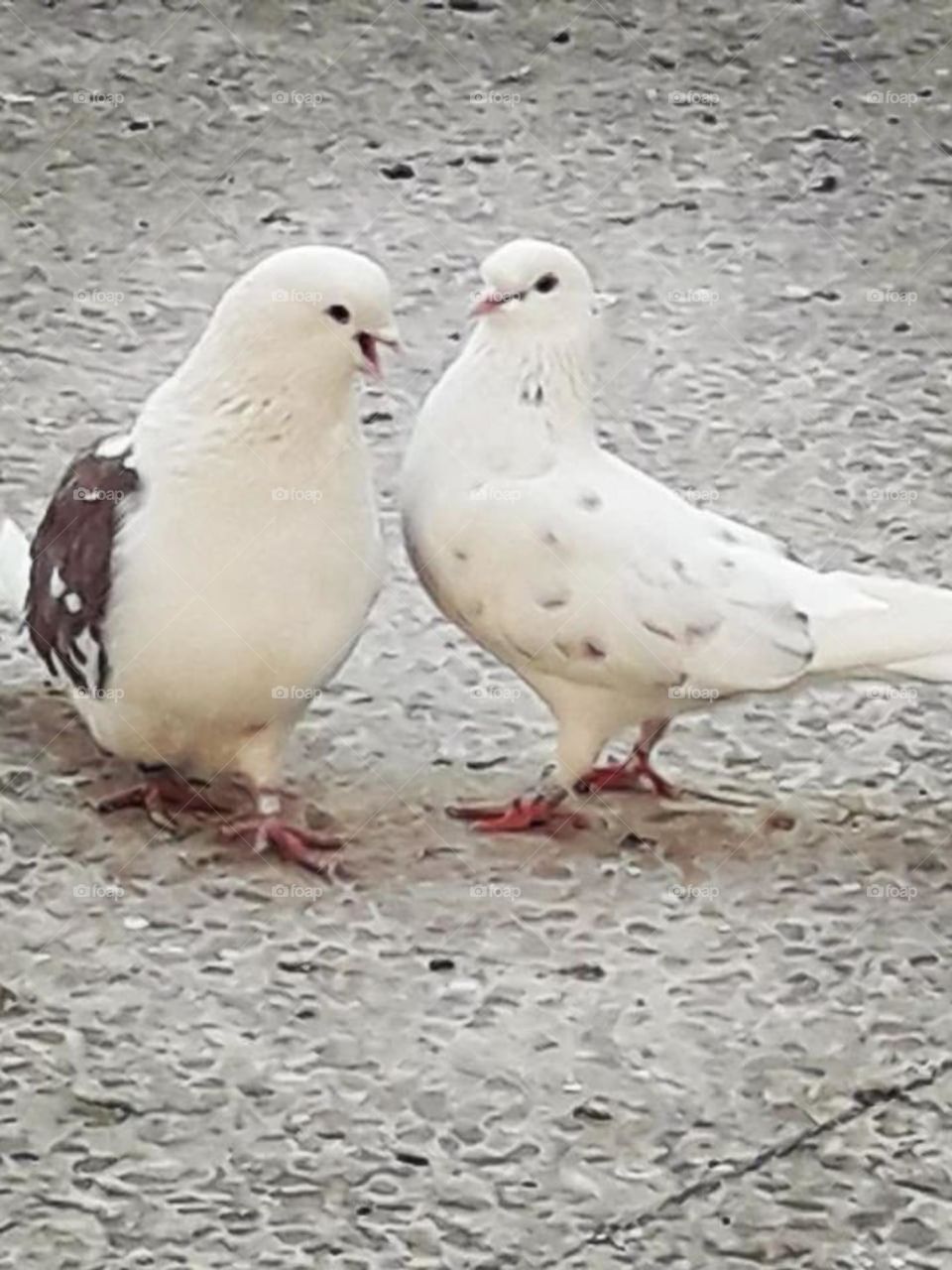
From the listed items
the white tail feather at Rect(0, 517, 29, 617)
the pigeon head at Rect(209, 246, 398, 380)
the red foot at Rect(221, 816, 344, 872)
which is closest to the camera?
the pigeon head at Rect(209, 246, 398, 380)

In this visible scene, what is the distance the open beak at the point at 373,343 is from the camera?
1.99m

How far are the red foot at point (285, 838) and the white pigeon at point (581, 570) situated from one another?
0.63 ft

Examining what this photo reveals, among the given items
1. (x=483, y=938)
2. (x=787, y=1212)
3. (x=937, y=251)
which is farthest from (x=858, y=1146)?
(x=937, y=251)

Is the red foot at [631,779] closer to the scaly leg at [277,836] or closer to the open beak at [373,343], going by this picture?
the scaly leg at [277,836]

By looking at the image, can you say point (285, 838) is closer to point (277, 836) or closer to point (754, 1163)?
point (277, 836)

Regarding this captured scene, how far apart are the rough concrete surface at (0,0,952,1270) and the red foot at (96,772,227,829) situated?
0.03m

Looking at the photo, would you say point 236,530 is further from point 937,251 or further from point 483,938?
point 937,251

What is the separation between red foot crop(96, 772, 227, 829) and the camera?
2123 millimetres

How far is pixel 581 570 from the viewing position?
6.65 feet

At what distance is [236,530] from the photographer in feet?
6.55

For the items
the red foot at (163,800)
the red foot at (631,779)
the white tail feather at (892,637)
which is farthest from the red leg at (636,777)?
the red foot at (163,800)

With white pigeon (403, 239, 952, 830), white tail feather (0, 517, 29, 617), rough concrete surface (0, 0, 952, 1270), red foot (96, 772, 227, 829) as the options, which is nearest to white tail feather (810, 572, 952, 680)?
white pigeon (403, 239, 952, 830)

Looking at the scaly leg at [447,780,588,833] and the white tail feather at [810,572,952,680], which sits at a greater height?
the white tail feather at [810,572,952,680]

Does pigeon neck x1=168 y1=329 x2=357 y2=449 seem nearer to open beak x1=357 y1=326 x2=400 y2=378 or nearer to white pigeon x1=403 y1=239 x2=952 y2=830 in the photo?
open beak x1=357 y1=326 x2=400 y2=378
